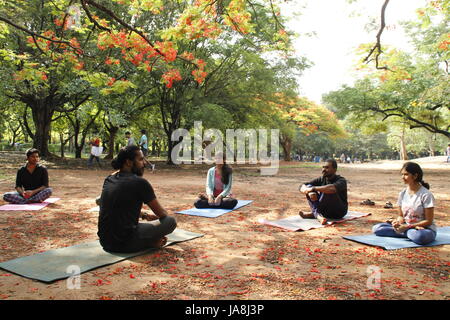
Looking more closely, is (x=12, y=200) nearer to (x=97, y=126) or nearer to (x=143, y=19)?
(x=143, y=19)

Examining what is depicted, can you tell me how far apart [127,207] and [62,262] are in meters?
0.90

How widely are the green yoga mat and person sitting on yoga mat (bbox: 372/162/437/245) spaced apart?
3.21 metres

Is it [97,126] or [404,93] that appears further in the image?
[97,126]

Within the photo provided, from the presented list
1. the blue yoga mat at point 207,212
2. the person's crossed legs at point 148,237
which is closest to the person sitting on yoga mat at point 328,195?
the blue yoga mat at point 207,212

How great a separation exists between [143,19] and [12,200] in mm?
11610

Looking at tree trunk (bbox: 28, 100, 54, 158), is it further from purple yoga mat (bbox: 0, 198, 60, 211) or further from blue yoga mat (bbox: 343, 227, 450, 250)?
blue yoga mat (bbox: 343, 227, 450, 250)

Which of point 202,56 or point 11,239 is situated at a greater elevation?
point 202,56

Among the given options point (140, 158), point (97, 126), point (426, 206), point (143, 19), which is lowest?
point (426, 206)

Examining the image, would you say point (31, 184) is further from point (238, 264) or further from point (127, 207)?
point (238, 264)

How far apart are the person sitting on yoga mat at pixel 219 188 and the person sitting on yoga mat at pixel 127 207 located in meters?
2.83

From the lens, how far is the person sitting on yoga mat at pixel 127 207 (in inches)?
148

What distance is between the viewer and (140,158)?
3963 millimetres

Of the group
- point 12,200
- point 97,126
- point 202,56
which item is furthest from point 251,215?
point 97,126

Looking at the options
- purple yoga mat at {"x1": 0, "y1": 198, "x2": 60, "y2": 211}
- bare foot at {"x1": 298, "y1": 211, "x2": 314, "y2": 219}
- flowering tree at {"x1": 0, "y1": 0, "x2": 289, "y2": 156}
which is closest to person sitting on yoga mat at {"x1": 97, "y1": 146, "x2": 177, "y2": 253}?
flowering tree at {"x1": 0, "y1": 0, "x2": 289, "y2": 156}
